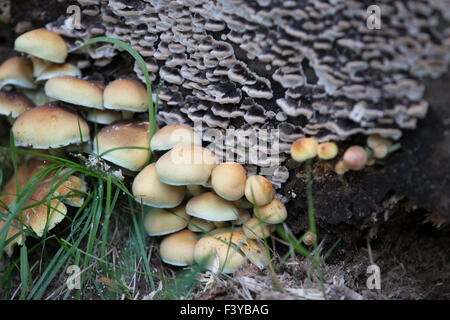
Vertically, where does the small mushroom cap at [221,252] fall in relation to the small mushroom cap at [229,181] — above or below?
below

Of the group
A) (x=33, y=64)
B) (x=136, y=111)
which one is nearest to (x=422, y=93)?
(x=136, y=111)

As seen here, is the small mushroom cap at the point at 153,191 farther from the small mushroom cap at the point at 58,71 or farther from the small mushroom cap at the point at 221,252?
the small mushroom cap at the point at 58,71

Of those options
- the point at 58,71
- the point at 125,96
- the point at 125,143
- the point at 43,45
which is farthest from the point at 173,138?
the point at 43,45

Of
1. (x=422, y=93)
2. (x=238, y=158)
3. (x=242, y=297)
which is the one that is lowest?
(x=242, y=297)

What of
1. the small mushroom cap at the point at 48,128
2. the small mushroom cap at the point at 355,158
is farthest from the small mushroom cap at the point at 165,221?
the small mushroom cap at the point at 355,158

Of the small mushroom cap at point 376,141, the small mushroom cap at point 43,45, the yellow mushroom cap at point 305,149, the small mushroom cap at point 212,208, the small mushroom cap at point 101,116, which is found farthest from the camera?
the small mushroom cap at point 101,116
